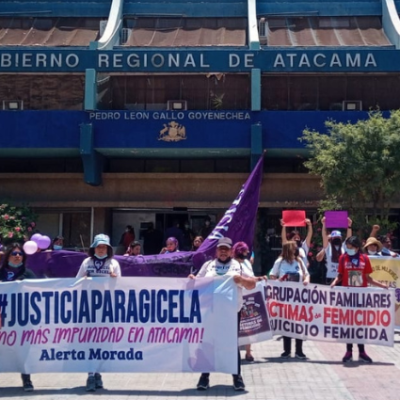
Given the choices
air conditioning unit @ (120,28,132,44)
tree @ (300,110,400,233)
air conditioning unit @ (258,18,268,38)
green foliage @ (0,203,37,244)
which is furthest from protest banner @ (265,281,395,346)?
air conditioning unit @ (120,28,132,44)

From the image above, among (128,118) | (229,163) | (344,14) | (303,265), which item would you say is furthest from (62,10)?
(303,265)

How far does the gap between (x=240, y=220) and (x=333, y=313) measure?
6.14 ft

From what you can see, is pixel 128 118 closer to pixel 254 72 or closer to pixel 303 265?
pixel 254 72

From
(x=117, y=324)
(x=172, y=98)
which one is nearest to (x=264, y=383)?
(x=117, y=324)

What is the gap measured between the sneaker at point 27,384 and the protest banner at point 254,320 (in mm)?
2839

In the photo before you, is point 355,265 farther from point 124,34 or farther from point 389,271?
point 124,34

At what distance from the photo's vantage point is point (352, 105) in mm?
21672

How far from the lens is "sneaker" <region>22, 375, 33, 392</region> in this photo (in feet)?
23.7

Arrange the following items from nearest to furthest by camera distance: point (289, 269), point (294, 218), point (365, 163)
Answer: point (289, 269) < point (294, 218) < point (365, 163)

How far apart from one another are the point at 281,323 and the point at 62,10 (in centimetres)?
1905

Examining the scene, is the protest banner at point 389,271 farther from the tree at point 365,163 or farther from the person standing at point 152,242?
the person standing at point 152,242

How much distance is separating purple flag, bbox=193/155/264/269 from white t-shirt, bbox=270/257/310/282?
0.59m

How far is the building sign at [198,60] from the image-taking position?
19.6 meters

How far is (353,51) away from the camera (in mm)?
19609
